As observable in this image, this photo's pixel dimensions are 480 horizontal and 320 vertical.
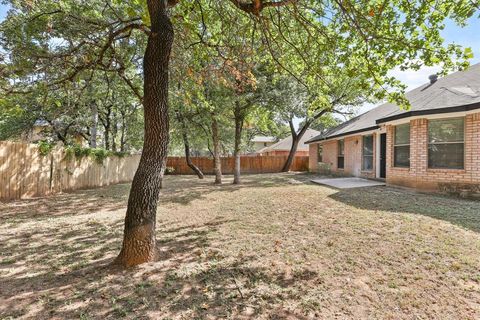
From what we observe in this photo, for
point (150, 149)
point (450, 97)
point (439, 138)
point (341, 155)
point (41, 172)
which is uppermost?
point (450, 97)

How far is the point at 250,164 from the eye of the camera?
24312mm

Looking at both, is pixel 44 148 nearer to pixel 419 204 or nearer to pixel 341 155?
pixel 419 204

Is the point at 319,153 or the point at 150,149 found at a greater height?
the point at 319,153

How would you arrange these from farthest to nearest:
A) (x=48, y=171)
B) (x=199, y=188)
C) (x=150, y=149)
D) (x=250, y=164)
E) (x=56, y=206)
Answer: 1. (x=250, y=164)
2. (x=199, y=188)
3. (x=48, y=171)
4. (x=56, y=206)
5. (x=150, y=149)

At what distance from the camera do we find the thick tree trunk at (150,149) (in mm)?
3379

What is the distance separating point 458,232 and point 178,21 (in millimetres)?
6708

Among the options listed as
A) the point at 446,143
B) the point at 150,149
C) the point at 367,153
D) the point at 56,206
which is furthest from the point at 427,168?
the point at 56,206

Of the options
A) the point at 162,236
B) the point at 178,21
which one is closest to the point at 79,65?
the point at 178,21

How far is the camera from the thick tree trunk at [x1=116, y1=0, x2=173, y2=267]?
3.38 metres

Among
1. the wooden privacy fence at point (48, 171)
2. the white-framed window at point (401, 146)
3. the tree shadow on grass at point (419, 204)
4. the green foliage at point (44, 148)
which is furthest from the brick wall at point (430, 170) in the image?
the wooden privacy fence at point (48, 171)

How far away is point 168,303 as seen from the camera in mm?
2674

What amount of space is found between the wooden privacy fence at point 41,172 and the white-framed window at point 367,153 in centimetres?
1342

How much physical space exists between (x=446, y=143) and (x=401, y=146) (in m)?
1.62

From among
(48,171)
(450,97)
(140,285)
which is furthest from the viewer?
(48,171)
